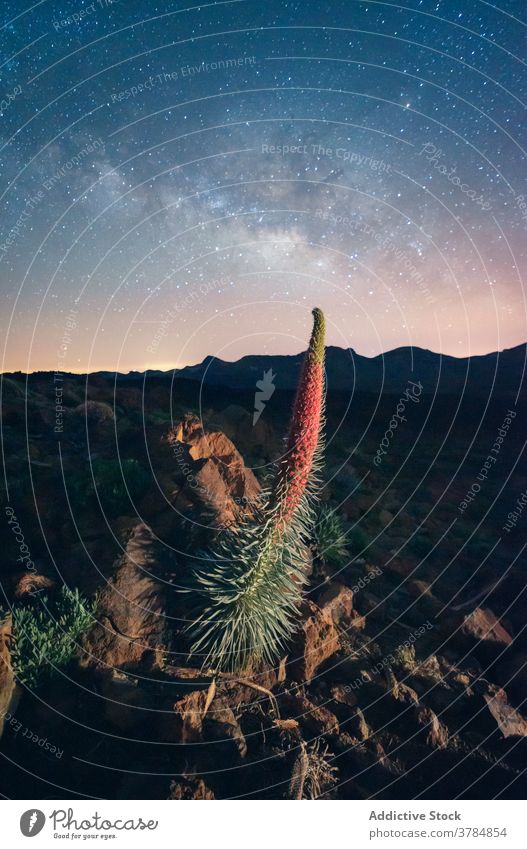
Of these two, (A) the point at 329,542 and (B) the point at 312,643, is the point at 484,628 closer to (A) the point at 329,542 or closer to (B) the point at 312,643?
(A) the point at 329,542

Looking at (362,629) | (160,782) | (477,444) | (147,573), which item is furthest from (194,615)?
(477,444)

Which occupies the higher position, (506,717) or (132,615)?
(132,615)

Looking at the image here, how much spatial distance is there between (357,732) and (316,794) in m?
1.05

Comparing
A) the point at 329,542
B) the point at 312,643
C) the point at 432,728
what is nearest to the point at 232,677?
the point at 312,643

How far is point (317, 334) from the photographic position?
191 inches

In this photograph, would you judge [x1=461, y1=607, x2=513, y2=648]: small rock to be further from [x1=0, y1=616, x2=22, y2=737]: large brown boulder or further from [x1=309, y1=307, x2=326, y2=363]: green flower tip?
[x1=0, y1=616, x2=22, y2=737]: large brown boulder

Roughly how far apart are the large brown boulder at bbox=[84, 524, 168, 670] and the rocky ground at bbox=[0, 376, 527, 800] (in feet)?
0.07

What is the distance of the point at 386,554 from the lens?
10.6 meters

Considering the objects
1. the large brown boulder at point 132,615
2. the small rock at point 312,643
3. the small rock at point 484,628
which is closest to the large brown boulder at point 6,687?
the large brown boulder at point 132,615

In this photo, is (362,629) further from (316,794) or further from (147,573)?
(147,573)

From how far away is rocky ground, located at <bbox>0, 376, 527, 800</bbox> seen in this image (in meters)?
5.04

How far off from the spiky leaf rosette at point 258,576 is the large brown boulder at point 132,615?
0.65m

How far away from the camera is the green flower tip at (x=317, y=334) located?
4.81 m

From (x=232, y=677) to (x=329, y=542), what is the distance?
13.2 ft
